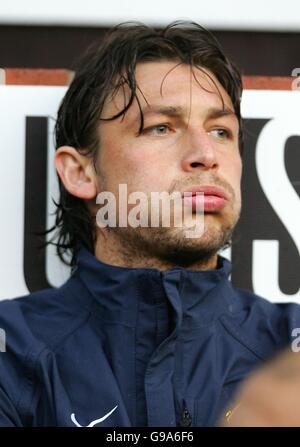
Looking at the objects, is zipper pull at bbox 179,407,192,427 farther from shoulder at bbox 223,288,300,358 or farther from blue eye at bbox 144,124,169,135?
blue eye at bbox 144,124,169,135

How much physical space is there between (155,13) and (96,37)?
13 cm

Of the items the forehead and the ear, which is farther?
the ear

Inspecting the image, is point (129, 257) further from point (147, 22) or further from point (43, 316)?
point (147, 22)

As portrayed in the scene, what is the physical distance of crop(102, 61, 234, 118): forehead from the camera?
159 centimetres

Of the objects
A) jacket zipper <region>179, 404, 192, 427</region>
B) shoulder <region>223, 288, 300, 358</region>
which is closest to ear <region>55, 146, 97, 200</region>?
shoulder <region>223, 288, 300, 358</region>

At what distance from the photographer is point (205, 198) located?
1.55 metres

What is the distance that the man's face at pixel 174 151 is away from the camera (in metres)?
1.55

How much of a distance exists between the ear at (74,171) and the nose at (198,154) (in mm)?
224

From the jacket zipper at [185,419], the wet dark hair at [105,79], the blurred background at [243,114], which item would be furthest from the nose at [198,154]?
the jacket zipper at [185,419]

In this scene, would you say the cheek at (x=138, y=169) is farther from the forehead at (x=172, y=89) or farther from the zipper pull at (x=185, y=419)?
the zipper pull at (x=185, y=419)

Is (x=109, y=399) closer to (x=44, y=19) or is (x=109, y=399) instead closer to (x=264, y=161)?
(x=264, y=161)

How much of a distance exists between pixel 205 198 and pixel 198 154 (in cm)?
8

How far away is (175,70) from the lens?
5.34 feet

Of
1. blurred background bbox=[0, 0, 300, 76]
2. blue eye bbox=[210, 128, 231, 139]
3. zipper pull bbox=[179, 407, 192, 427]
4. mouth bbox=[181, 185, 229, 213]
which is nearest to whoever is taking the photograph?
zipper pull bbox=[179, 407, 192, 427]
